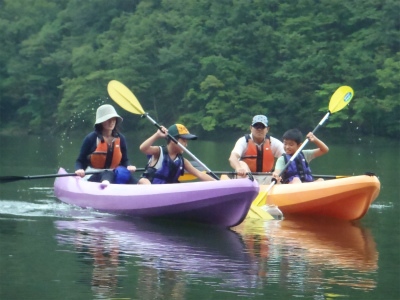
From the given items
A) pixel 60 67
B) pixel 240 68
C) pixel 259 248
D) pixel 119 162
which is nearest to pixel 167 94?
pixel 240 68

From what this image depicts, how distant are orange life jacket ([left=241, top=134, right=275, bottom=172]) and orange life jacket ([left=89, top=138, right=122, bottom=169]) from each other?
144 centimetres

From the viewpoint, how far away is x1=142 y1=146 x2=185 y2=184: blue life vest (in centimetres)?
975

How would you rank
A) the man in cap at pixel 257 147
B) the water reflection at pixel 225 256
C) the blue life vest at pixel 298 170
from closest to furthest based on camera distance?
the water reflection at pixel 225 256
the blue life vest at pixel 298 170
the man in cap at pixel 257 147

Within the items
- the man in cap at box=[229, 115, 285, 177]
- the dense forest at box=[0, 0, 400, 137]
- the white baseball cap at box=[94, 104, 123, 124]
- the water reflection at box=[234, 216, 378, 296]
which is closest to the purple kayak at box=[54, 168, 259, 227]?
the water reflection at box=[234, 216, 378, 296]

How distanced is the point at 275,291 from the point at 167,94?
36.0 m

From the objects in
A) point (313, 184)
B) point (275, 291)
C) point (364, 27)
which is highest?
point (364, 27)

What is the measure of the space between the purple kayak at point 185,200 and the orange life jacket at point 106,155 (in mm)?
283

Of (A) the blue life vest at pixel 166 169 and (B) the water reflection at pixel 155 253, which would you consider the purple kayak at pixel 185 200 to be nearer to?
(B) the water reflection at pixel 155 253

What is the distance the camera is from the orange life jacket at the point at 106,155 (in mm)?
10516

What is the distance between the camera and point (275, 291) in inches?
252

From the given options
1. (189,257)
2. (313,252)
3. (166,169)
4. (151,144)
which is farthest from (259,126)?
(189,257)

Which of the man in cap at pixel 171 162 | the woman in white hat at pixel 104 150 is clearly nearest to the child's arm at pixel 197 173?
the man in cap at pixel 171 162

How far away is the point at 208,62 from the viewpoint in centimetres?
3916

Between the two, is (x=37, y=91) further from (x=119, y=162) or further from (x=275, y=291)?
(x=275, y=291)
